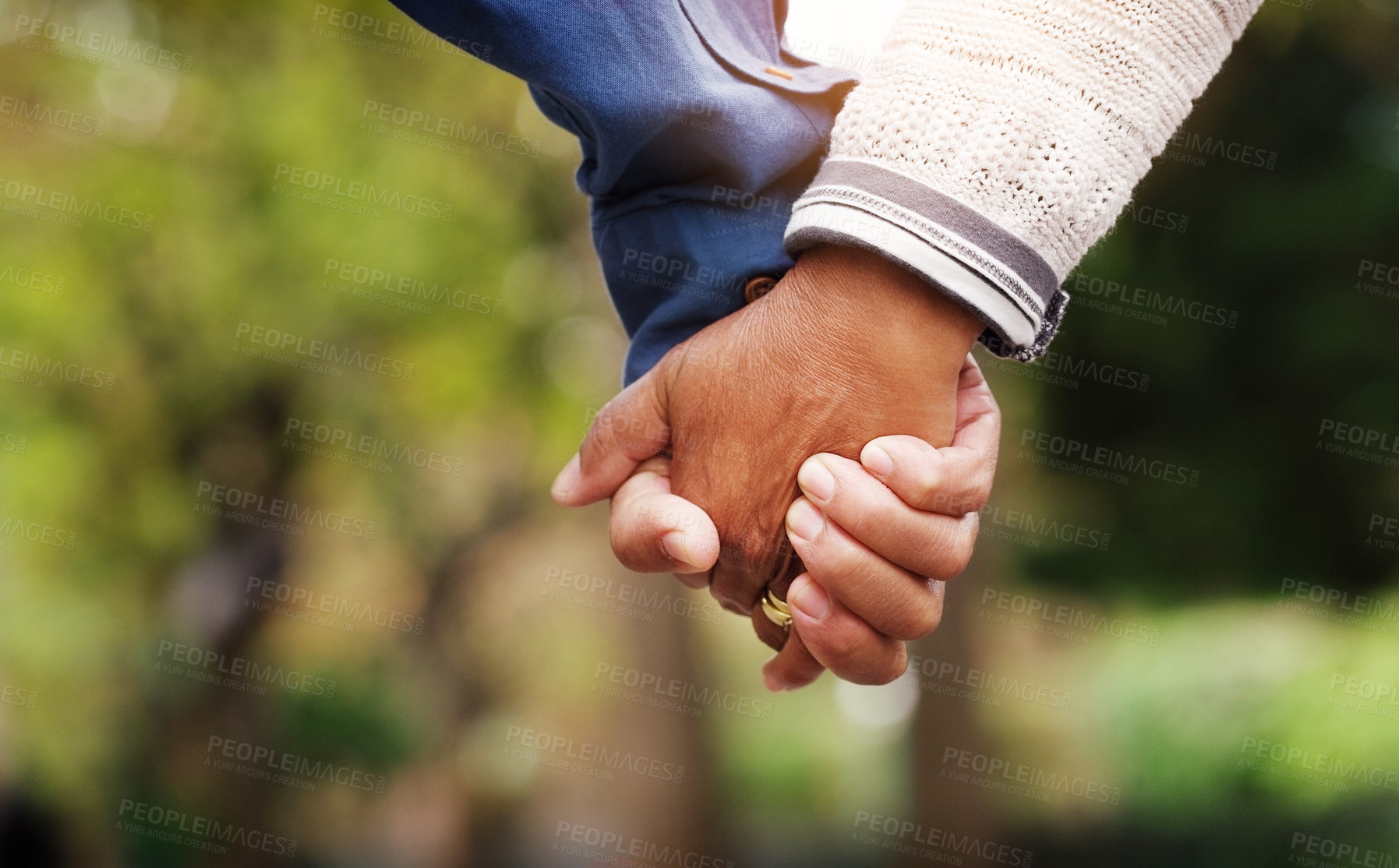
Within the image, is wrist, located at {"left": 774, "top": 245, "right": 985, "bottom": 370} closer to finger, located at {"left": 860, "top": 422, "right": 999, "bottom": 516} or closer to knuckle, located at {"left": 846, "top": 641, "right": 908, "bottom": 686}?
finger, located at {"left": 860, "top": 422, "right": 999, "bottom": 516}

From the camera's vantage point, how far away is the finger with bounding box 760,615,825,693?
1.63 m

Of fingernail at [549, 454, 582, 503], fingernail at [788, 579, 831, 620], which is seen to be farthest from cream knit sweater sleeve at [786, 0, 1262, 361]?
fingernail at [549, 454, 582, 503]

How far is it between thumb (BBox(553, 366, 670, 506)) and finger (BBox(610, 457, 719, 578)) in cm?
3

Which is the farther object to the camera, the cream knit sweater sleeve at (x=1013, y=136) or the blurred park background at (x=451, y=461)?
the blurred park background at (x=451, y=461)

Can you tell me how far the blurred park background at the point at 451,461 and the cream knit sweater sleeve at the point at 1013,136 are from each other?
17.3 feet

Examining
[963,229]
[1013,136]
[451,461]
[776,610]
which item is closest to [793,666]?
[776,610]

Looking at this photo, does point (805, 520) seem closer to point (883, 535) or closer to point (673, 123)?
point (883, 535)

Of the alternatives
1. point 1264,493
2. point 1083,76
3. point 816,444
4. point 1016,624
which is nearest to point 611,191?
point 816,444

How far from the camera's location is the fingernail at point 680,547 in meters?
1.40

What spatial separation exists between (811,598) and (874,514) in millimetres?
186

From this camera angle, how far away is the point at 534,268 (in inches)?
308

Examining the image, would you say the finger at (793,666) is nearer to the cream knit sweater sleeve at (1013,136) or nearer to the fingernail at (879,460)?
the fingernail at (879,460)

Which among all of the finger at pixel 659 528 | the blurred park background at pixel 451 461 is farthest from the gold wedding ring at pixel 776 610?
the blurred park background at pixel 451 461

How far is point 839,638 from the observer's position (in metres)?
1.44
